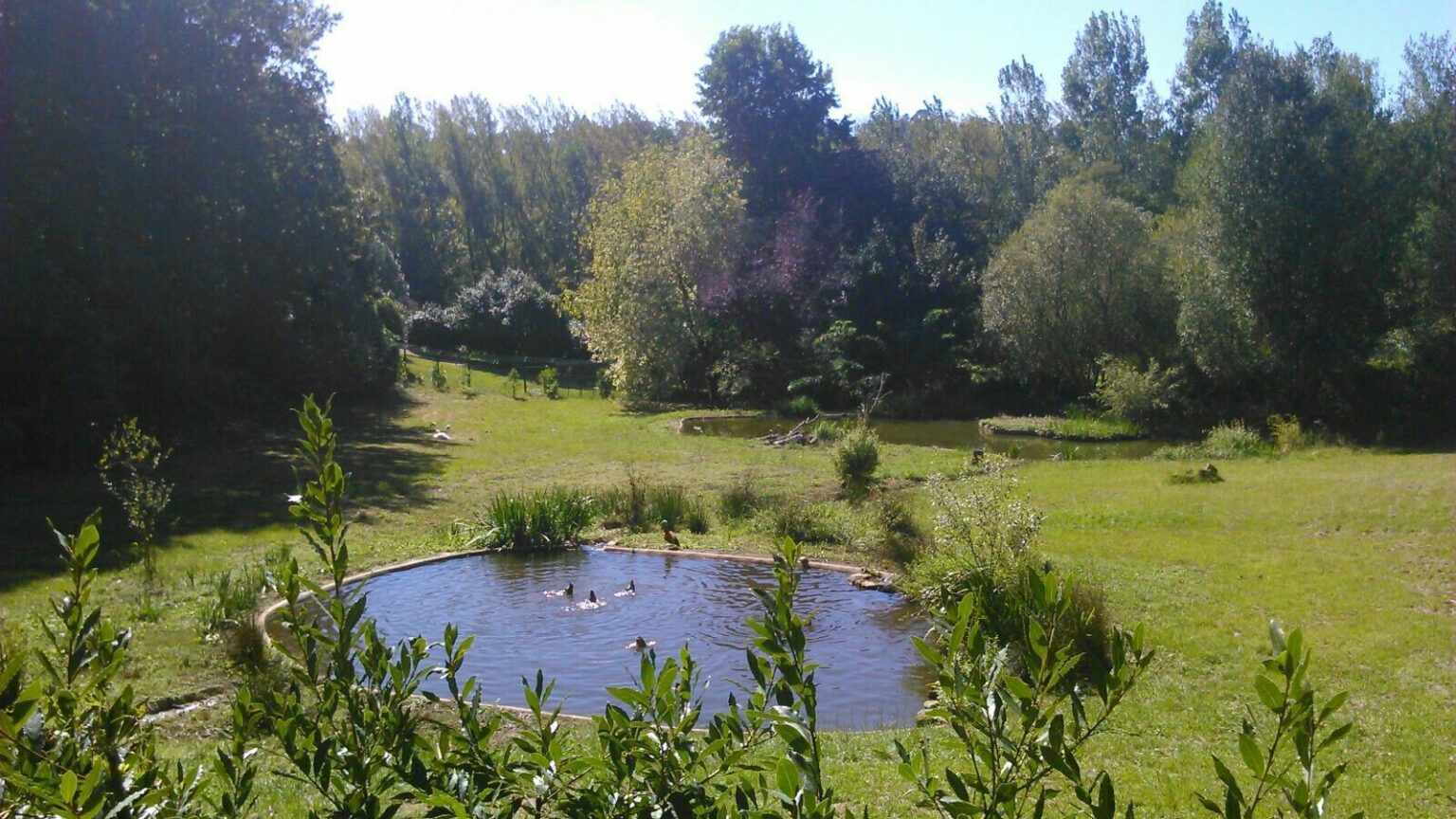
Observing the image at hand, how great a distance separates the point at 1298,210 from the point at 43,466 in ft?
87.6

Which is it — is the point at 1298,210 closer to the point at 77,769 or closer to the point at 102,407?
the point at 102,407

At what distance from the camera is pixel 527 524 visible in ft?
42.1

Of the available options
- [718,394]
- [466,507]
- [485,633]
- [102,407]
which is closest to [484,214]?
[718,394]

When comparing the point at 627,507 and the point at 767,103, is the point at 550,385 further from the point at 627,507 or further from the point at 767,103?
the point at 627,507

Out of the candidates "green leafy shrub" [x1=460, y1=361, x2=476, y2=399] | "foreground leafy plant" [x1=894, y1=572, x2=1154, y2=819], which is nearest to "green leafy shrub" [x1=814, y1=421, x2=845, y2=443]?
"green leafy shrub" [x1=460, y1=361, x2=476, y2=399]

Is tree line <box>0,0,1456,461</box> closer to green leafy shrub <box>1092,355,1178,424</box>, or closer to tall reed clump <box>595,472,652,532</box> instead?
green leafy shrub <box>1092,355,1178,424</box>

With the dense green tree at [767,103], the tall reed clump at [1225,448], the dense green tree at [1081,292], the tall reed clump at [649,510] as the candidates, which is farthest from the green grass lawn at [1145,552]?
the dense green tree at [767,103]

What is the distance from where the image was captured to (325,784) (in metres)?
2.04

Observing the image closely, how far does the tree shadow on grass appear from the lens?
40.5 ft

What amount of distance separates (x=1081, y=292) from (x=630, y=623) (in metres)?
24.5

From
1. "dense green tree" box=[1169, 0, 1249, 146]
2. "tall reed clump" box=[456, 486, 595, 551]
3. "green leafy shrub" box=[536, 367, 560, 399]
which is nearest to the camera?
"tall reed clump" box=[456, 486, 595, 551]

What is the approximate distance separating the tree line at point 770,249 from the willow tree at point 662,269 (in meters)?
0.10

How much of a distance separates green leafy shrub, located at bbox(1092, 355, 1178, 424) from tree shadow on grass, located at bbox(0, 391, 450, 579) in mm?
16383

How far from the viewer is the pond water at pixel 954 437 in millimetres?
22750
